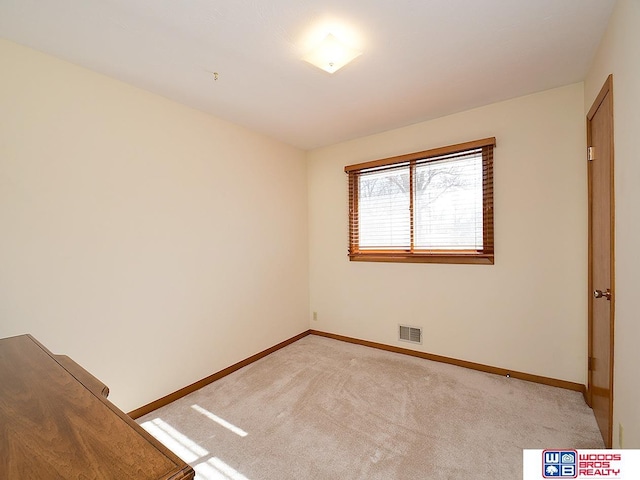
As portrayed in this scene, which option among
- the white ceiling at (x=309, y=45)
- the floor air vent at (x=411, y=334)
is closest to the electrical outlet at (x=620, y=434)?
the floor air vent at (x=411, y=334)

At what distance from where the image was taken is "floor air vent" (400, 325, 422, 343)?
3156 mm

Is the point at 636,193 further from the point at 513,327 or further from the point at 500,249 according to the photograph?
the point at 513,327

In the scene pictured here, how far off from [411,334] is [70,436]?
3.01m

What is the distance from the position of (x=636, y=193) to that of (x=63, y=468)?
2169 millimetres

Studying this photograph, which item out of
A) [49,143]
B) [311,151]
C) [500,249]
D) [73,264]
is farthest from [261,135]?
[500,249]

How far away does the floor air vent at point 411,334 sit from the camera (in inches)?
124

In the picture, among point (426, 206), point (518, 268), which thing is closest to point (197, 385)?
point (426, 206)

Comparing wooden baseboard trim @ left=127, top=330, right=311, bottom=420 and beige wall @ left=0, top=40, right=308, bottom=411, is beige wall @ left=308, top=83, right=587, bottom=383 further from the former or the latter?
beige wall @ left=0, top=40, right=308, bottom=411

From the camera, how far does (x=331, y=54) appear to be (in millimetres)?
1820

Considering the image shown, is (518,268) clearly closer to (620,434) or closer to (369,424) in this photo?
(620,434)

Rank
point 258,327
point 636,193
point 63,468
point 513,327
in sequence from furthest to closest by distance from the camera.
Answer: point 258,327
point 513,327
point 636,193
point 63,468

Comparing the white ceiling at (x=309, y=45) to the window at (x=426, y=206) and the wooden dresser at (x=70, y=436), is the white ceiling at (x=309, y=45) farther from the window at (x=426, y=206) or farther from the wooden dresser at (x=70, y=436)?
the wooden dresser at (x=70, y=436)

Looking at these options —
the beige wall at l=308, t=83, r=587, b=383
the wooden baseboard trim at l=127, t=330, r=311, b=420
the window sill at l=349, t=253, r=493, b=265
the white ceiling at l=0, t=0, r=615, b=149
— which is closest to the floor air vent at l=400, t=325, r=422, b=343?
the beige wall at l=308, t=83, r=587, b=383

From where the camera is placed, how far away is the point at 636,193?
4.20ft
